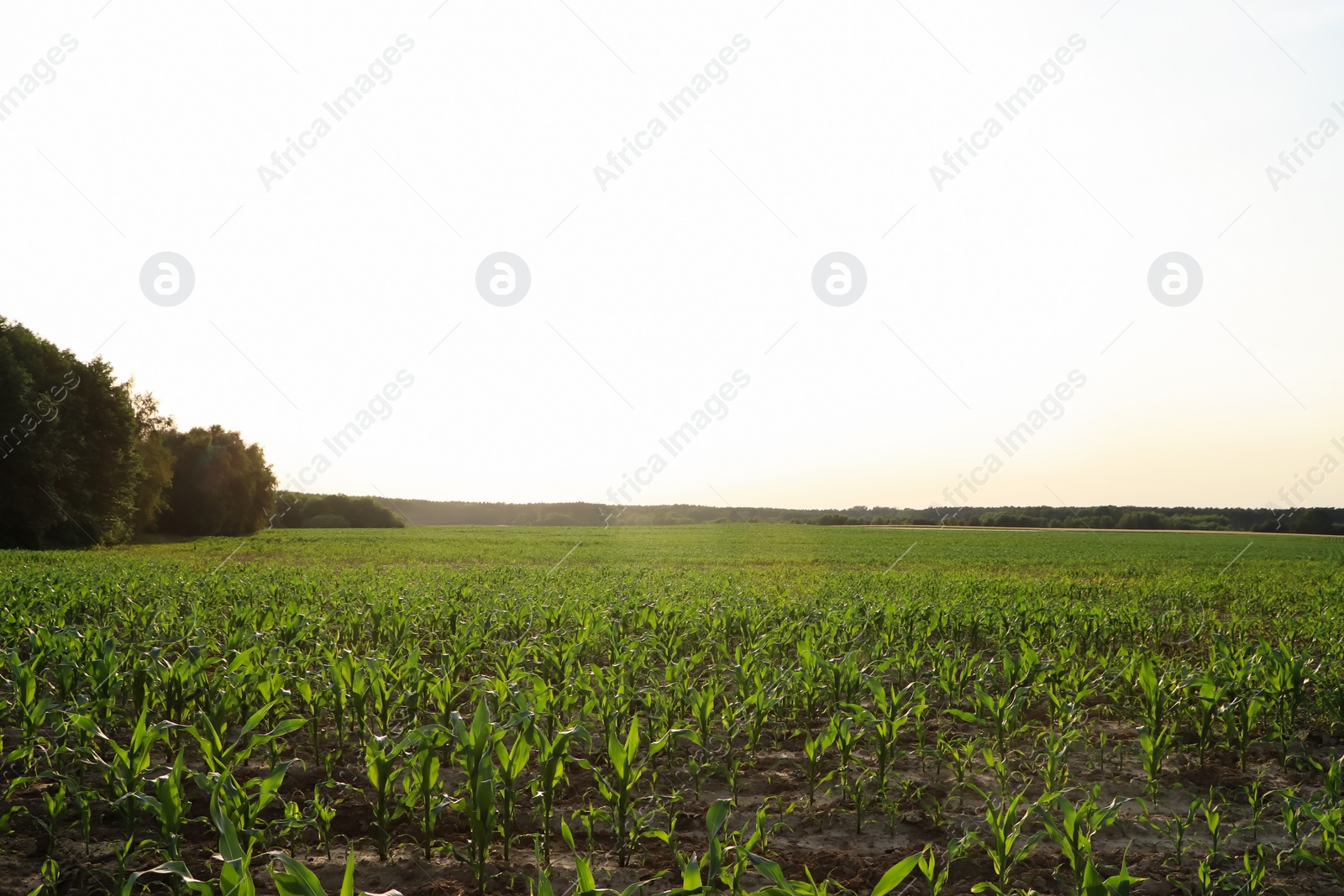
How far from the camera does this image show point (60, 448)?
33.1 metres

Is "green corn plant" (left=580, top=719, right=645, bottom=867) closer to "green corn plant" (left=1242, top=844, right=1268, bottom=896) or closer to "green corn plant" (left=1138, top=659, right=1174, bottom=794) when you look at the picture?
"green corn plant" (left=1242, top=844, right=1268, bottom=896)

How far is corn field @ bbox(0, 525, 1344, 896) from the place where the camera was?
3465mm

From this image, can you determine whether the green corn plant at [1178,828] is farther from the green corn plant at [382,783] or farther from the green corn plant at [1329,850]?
the green corn plant at [382,783]

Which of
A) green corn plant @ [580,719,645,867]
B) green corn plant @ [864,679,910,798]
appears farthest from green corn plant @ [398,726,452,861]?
green corn plant @ [864,679,910,798]

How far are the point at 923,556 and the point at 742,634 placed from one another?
2483cm

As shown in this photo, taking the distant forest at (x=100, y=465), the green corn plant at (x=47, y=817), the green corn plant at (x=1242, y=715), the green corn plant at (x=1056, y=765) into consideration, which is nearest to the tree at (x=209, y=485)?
the distant forest at (x=100, y=465)

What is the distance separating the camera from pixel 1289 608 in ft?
→ 45.0

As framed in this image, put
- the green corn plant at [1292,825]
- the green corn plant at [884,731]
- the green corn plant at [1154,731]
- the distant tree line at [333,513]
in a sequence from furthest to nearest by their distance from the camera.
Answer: the distant tree line at [333,513]
the green corn plant at [1154,731]
the green corn plant at [884,731]
the green corn plant at [1292,825]

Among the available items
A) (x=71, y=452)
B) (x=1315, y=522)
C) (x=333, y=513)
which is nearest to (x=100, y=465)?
(x=71, y=452)

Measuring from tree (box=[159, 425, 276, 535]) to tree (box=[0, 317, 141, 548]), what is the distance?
40.2 feet

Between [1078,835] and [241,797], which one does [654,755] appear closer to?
[241,797]

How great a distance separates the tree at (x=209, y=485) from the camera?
167 ft

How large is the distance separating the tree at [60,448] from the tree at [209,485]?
12.2 metres

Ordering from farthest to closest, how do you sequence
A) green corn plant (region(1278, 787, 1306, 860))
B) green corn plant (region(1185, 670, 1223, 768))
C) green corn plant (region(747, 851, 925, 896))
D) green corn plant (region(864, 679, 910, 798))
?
green corn plant (region(1185, 670, 1223, 768)) → green corn plant (region(864, 679, 910, 798)) → green corn plant (region(1278, 787, 1306, 860)) → green corn plant (region(747, 851, 925, 896))
